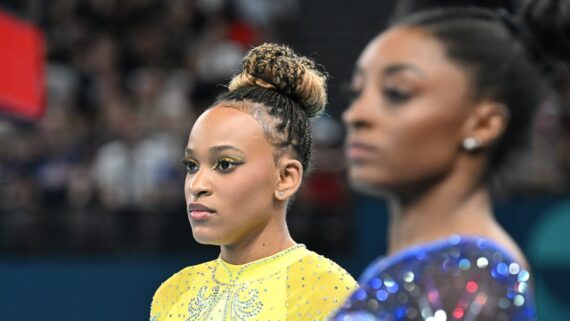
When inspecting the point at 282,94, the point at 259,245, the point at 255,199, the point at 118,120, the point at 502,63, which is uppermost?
the point at 118,120

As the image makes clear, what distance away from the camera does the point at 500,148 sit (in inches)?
61.7

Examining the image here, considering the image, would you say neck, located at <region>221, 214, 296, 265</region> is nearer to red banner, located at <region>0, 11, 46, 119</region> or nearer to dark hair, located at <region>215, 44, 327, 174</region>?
dark hair, located at <region>215, 44, 327, 174</region>

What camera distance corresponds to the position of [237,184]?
2.44m

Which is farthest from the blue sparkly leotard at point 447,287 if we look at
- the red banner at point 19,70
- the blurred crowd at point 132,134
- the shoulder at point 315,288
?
the blurred crowd at point 132,134

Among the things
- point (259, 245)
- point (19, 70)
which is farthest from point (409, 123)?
point (19, 70)

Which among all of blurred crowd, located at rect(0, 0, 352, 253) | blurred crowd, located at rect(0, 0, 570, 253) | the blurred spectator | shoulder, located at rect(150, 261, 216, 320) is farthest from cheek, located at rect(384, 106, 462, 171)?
blurred crowd, located at rect(0, 0, 352, 253)

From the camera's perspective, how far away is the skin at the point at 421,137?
153cm

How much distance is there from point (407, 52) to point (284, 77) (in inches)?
40.3

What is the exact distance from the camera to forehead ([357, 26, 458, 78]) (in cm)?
156

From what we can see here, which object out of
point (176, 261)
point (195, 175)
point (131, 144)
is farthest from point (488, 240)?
point (131, 144)

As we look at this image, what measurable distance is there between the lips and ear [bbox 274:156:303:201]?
0.18 meters

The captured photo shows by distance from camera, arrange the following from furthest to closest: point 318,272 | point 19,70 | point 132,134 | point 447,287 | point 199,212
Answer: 1. point 132,134
2. point 19,70
3. point 318,272
4. point 199,212
5. point 447,287

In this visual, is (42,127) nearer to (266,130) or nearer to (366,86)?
(266,130)

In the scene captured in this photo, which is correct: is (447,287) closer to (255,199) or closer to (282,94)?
(255,199)
